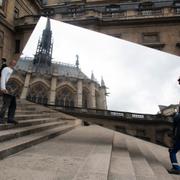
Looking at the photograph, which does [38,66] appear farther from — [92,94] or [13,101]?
[13,101]

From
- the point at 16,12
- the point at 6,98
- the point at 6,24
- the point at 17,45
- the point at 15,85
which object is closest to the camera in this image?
the point at 6,98

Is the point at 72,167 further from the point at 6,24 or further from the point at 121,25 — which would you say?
the point at 6,24

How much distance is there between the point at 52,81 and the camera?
8.27 meters

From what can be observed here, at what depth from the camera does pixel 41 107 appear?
9.23m

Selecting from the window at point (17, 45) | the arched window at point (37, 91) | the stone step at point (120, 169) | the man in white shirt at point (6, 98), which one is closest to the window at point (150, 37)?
the arched window at point (37, 91)

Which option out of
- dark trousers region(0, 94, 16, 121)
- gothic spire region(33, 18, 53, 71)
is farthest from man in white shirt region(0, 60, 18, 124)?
gothic spire region(33, 18, 53, 71)

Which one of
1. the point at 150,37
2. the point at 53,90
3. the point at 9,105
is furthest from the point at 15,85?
the point at 150,37

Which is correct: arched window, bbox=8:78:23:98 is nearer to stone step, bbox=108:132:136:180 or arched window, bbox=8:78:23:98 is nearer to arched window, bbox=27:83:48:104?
arched window, bbox=27:83:48:104

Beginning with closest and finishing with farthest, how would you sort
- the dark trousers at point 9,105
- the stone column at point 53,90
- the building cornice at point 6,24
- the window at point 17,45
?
the dark trousers at point 9,105 → the stone column at point 53,90 → the building cornice at point 6,24 → the window at point 17,45

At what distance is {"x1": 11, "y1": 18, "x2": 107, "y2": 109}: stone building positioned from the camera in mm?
6225

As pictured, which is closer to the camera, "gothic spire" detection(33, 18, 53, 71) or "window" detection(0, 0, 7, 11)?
"gothic spire" detection(33, 18, 53, 71)

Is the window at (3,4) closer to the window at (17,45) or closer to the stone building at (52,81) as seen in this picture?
the window at (17,45)

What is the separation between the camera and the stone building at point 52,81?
6225mm

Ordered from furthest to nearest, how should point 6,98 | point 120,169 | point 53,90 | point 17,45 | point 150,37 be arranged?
point 17,45, point 150,37, point 53,90, point 6,98, point 120,169
